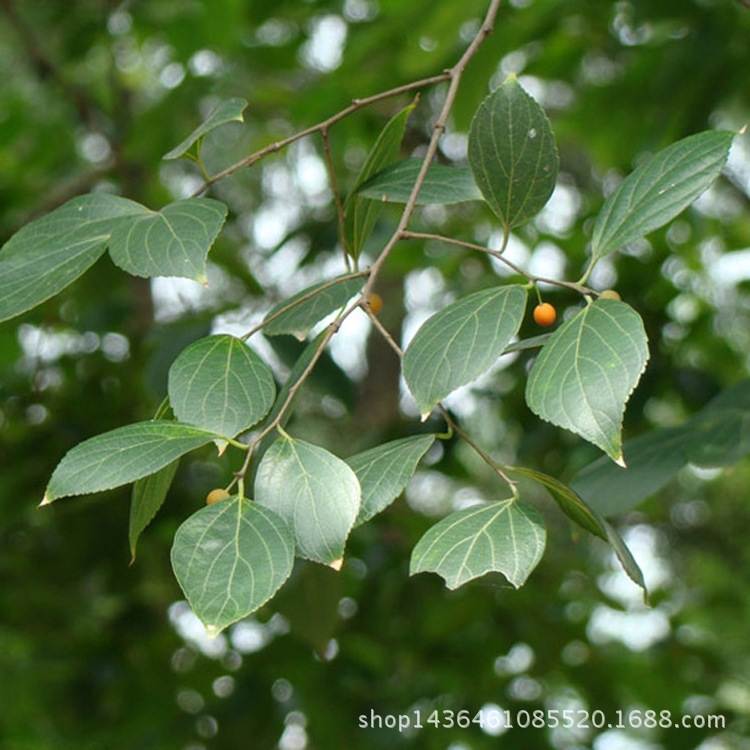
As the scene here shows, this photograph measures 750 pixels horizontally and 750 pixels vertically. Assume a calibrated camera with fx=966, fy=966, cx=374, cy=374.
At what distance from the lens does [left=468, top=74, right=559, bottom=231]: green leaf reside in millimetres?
578

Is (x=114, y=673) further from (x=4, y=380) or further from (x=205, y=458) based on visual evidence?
(x=4, y=380)

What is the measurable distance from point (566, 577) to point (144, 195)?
1003 mm

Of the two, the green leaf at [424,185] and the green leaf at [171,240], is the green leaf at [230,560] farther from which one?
the green leaf at [424,185]

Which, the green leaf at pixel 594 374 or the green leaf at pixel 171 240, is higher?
the green leaf at pixel 171 240

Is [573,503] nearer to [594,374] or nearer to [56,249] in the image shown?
[594,374]

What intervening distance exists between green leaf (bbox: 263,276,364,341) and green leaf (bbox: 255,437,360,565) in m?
0.15

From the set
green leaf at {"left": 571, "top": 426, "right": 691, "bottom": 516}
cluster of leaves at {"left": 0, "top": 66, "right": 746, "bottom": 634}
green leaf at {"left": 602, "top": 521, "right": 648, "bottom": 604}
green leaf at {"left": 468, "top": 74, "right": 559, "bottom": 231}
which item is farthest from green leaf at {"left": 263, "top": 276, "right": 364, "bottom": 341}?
green leaf at {"left": 571, "top": 426, "right": 691, "bottom": 516}

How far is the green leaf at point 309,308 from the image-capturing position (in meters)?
0.64

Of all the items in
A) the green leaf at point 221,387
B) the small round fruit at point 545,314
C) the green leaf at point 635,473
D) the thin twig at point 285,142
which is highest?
the thin twig at point 285,142

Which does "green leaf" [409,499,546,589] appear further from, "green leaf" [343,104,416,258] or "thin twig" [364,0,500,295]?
"green leaf" [343,104,416,258]

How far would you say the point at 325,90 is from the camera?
4.86 ft

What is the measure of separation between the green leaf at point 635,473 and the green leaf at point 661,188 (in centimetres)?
34

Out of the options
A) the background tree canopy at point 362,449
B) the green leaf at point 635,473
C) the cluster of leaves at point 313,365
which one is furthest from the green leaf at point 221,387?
the background tree canopy at point 362,449

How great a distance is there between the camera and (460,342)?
52 centimetres
